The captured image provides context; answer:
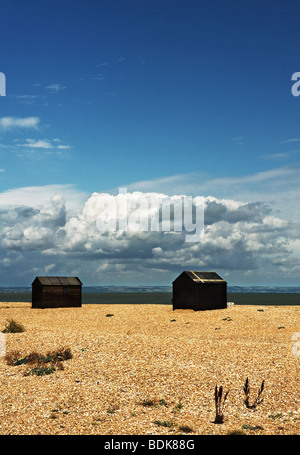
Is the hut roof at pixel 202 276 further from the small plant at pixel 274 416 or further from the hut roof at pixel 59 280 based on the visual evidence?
the small plant at pixel 274 416

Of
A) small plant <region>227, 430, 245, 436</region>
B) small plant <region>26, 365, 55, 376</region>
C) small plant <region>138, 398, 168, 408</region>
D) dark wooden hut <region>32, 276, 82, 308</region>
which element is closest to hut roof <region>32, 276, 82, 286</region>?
dark wooden hut <region>32, 276, 82, 308</region>

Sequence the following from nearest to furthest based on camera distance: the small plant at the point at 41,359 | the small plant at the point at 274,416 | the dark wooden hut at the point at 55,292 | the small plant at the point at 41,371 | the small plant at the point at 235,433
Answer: the small plant at the point at 235,433, the small plant at the point at 274,416, the small plant at the point at 41,371, the small plant at the point at 41,359, the dark wooden hut at the point at 55,292

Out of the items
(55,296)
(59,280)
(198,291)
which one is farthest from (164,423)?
(59,280)

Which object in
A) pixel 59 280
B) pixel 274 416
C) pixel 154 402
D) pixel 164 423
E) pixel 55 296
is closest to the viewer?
pixel 164 423

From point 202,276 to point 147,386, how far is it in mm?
40210

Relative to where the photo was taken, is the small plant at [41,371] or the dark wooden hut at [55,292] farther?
the dark wooden hut at [55,292]

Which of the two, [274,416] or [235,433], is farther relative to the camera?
[274,416]

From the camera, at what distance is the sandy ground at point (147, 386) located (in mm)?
15375

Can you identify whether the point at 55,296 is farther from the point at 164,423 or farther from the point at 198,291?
the point at 164,423

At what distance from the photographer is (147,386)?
19516 millimetres

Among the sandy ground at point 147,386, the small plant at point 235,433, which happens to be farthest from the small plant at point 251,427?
the small plant at point 235,433

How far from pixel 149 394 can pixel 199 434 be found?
14.7ft

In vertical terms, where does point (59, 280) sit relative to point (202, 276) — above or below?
below
